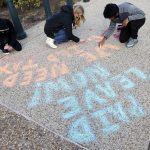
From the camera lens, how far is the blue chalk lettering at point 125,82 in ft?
13.6

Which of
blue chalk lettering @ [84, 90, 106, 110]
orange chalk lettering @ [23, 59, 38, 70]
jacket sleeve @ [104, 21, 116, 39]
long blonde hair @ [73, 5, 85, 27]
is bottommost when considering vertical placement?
orange chalk lettering @ [23, 59, 38, 70]

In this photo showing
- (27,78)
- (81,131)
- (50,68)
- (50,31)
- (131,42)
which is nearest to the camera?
(81,131)

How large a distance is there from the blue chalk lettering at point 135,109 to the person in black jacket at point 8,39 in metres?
2.31

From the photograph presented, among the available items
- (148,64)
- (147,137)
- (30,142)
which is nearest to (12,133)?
(30,142)

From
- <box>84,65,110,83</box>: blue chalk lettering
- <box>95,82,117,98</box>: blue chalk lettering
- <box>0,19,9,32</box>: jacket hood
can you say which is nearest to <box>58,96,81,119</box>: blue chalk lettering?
<box>95,82,117,98</box>: blue chalk lettering

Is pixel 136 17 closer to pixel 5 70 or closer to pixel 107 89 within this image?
pixel 107 89

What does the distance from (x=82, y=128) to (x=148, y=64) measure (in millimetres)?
1551

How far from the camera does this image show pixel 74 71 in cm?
462

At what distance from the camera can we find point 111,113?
12.3ft

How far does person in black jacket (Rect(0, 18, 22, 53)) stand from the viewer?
16.8 ft

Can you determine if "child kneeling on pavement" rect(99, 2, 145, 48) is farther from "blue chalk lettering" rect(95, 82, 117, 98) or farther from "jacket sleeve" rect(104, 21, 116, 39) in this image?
"blue chalk lettering" rect(95, 82, 117, 98)

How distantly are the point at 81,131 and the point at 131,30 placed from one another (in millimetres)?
2119

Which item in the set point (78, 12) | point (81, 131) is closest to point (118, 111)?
point (81, 131)

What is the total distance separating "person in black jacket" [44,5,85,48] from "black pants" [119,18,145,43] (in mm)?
703
